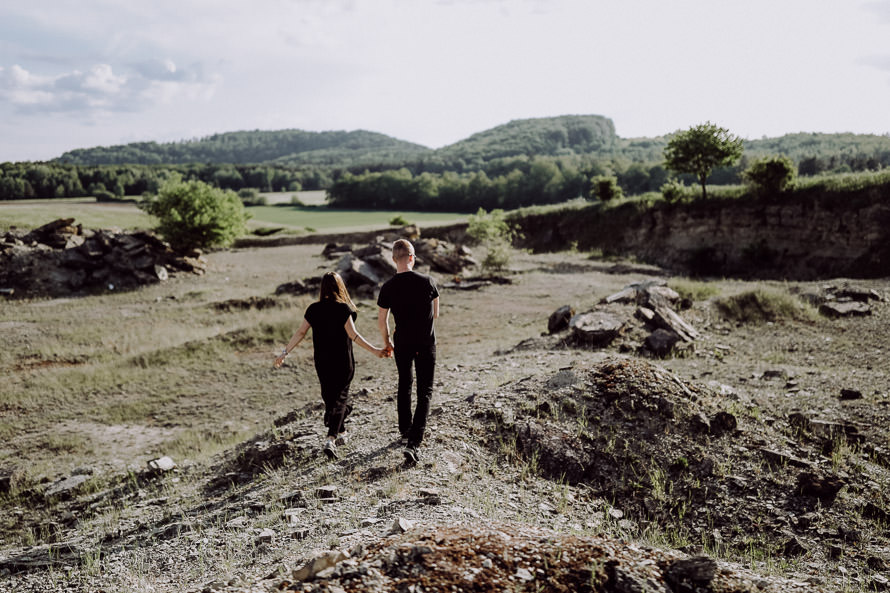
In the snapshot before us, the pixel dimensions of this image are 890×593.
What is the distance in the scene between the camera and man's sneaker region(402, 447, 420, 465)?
19.6 ft

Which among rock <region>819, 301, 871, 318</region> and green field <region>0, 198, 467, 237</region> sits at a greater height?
green field <region>0, 198, 467, 237</region>

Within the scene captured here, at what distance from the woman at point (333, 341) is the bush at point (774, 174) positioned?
97.9 ft

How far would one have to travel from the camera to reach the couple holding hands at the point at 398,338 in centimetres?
583

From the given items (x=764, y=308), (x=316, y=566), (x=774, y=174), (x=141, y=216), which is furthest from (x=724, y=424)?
(x=141, y=216)

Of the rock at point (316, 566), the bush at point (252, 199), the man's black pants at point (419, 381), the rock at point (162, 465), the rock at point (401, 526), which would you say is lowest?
the rock at point (162, 465)

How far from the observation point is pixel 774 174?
93.0 feet

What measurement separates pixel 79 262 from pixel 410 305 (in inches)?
1116

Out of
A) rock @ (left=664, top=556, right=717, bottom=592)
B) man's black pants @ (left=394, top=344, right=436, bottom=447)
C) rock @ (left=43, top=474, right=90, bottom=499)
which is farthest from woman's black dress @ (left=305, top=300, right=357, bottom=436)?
rock @ (left=43, top=474, right=90, bottom=499)

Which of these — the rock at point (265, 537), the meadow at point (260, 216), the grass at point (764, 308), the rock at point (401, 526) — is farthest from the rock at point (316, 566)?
the meadow at point (260, 216)

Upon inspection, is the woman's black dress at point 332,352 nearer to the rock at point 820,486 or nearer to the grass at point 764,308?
the rock at point 820,486

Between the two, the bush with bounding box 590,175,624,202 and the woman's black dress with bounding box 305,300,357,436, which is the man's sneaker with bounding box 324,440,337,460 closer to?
the woman's black dress with bounding box 305,300,357,436

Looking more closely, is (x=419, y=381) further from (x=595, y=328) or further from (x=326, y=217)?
(x=326, y=217)

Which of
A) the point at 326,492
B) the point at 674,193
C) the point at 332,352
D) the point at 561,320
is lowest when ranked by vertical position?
the point at 326,492

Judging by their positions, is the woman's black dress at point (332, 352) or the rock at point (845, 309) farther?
the rock at point (845, 309)
